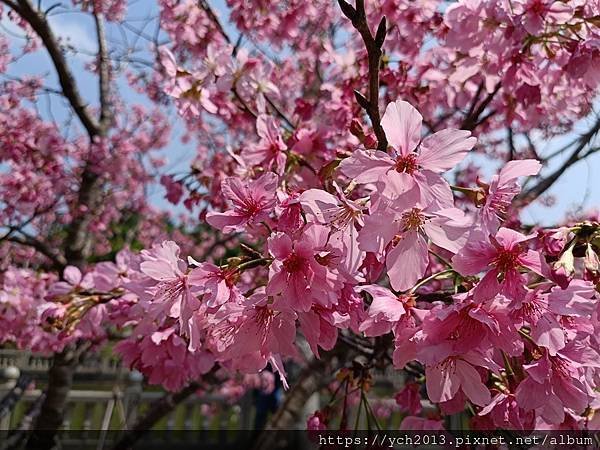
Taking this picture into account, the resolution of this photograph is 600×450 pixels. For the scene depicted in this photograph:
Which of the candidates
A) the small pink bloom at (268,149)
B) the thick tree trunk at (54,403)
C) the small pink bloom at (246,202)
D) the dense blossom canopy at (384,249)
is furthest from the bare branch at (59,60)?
the small pink bloom at (246,202)

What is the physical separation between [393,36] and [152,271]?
206cm

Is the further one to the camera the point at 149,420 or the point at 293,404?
the point at 149,420

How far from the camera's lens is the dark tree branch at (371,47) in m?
0.88

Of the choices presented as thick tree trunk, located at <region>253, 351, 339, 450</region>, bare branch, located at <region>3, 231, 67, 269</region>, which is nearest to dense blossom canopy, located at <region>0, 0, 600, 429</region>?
bare branch, located at <region>3, 231, 67, 269</region>

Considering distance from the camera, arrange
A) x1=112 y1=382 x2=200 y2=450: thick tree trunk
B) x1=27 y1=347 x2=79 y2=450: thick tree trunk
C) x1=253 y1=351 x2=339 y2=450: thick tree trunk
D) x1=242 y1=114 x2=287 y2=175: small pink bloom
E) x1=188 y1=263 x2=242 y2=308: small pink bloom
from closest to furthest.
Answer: x1=188 y1=263 x2=242 y2=308: small pink bloom < x1=242 y1=114 x2=287 y2=175: small pink bloom < x1=253 y1=351 x2=339 y2=450: thick tree trunk < x1=112 y1=382 x2=200 y2=450: thick tree trunk < x1=27 y1=347 x2=79 y2=450: thick tree trunk

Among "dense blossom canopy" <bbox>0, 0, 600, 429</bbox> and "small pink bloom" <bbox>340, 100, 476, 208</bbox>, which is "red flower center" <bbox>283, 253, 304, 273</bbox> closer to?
"dense blossom canopy" <bbox>0, 0, 600, 429</bbox>

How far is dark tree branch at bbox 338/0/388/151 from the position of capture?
884 millimetres

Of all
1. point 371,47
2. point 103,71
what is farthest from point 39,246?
point 371,47

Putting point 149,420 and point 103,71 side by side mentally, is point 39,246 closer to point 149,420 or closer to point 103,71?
point 149,420

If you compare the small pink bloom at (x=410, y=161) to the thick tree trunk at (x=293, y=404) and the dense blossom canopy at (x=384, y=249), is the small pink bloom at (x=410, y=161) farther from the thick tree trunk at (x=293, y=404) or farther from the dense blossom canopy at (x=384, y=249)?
the thick tree trunk at (x=293, y=404)

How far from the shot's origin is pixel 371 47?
0.93 m

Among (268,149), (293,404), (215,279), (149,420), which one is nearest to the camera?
(215,279)

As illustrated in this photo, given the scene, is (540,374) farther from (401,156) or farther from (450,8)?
(450,8)

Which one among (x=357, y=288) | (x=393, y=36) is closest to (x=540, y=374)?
(x=357, y=288)
